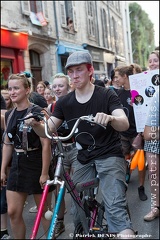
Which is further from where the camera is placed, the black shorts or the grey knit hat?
the black shorts

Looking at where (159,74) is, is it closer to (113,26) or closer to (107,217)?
(107,217)

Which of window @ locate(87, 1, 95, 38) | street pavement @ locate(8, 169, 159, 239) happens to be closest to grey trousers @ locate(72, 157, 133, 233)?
street pavement @ locate(8, 169, 159, 239)

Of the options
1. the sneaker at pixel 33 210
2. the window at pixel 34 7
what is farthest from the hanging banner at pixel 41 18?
the sneaker at pixel 33 210

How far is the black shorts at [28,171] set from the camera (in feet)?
8.02

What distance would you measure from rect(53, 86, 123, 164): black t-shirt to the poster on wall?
753 mm

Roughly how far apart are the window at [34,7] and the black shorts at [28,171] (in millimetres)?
9408

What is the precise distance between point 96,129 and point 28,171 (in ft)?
2.55

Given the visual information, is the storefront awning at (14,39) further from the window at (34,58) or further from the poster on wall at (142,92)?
the poster on wall at (142,92)

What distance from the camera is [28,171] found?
2.52m

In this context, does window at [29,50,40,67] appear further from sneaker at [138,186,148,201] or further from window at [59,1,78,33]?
sneaker at [138,186,148,201]

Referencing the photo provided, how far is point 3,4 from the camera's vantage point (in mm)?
9945

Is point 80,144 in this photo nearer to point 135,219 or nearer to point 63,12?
point 135,219

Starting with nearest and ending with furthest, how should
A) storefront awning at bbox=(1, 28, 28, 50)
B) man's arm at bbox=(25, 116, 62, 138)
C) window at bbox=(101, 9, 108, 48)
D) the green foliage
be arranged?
1. man's arm at bbox=(25, 116, 62, 138)
2. storefront awning at bbox=(1, 28, 28, 50)
3. window at bbox=(101, 9, 108, 48)
4. the green foliage

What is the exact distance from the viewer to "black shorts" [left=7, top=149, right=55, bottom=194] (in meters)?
2.44
